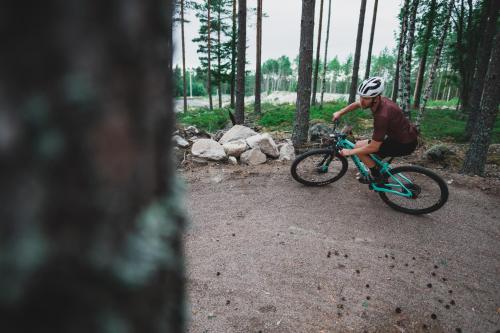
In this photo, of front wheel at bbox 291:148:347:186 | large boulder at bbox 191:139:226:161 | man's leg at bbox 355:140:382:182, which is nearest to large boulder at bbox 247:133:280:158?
large boulder at bbox 191:139:226:161

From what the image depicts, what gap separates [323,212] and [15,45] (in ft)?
18.2

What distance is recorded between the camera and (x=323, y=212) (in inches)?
217

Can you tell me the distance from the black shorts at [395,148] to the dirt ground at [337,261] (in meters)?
1.16

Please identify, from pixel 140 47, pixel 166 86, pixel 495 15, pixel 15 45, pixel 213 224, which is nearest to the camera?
pixel 15 45

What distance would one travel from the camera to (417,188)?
5.47 m

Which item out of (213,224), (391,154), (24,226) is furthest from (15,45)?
(391,154)

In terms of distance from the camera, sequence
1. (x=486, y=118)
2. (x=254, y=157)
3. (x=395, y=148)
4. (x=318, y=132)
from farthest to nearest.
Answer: (x=318, y=132) < (x=254, y=157) < (x=486, y=118) < (x=395, y=148)

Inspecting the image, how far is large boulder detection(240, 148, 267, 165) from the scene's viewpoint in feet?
25.9

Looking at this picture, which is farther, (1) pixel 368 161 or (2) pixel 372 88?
(1) pixel 368 161

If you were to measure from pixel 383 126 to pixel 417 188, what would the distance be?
1.67 metres

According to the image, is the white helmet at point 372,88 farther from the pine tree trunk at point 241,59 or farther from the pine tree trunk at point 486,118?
the pine tree trunk at point 241,59

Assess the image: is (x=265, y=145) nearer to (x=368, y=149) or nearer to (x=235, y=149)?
(x=235, y=149)

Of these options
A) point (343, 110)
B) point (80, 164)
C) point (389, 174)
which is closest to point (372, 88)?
point (343, 110)

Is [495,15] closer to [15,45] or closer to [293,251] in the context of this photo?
[293,251]
